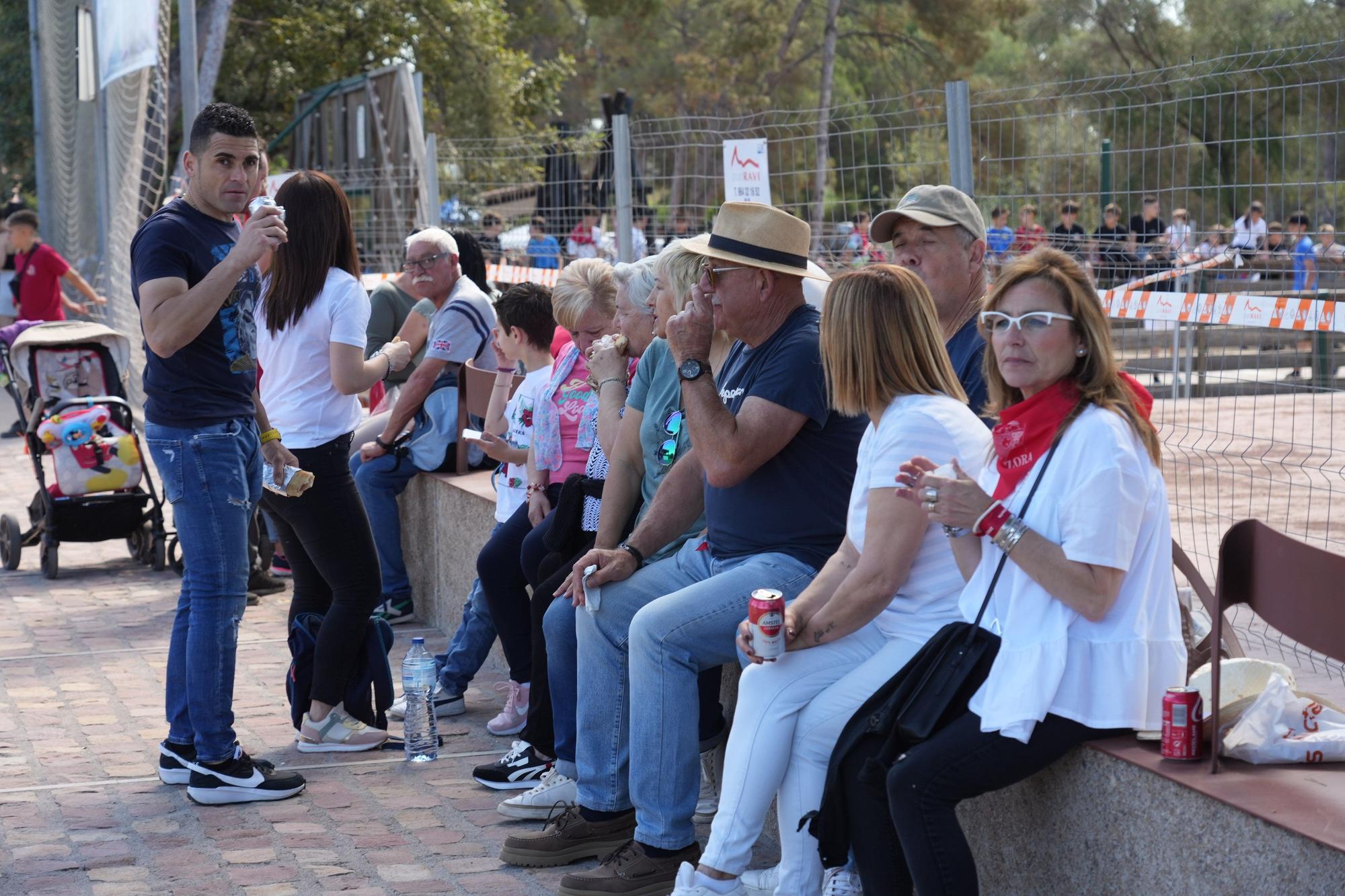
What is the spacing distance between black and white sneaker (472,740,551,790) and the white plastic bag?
253cm

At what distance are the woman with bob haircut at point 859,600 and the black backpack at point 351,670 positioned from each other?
2223 mm

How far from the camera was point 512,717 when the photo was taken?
5.50 meters

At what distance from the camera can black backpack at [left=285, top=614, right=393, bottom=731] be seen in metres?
5.43

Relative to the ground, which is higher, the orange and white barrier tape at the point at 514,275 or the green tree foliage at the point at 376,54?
the green tree foliage at the point at 376,54

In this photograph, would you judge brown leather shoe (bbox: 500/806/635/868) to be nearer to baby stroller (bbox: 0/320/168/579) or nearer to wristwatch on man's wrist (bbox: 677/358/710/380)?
wristwatch on man's wrist (bbox: 677/358/710/380)

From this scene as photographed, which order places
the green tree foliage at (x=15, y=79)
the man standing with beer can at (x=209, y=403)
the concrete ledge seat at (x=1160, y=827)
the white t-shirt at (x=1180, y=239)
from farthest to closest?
the green tree foliage at (x=15, y=79), the white t-shirt at (x=1180, y=239), the man standing with beer can at (x=209, y=403), the concrete ledge seat at (x=1160, y=827)

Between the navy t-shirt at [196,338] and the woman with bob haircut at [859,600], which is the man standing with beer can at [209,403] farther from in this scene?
the woman with bob haircut at [859,600]

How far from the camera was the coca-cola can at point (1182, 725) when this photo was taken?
2881 mm

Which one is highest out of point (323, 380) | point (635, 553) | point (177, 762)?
point (323, 380)

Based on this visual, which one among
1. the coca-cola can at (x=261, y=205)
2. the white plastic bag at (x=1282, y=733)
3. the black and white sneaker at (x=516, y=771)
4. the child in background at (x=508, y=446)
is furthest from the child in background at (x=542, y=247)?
the white plastic bag at (x=1282, y=733)

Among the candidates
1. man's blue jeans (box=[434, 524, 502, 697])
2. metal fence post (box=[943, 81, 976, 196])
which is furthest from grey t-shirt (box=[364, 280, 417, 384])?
metal fence post (box=[943, 81, 976, 196])

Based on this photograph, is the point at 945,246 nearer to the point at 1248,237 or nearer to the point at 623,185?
the point at 1248,237

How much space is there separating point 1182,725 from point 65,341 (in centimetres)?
718

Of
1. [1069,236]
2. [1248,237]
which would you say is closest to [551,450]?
[1069,236]
